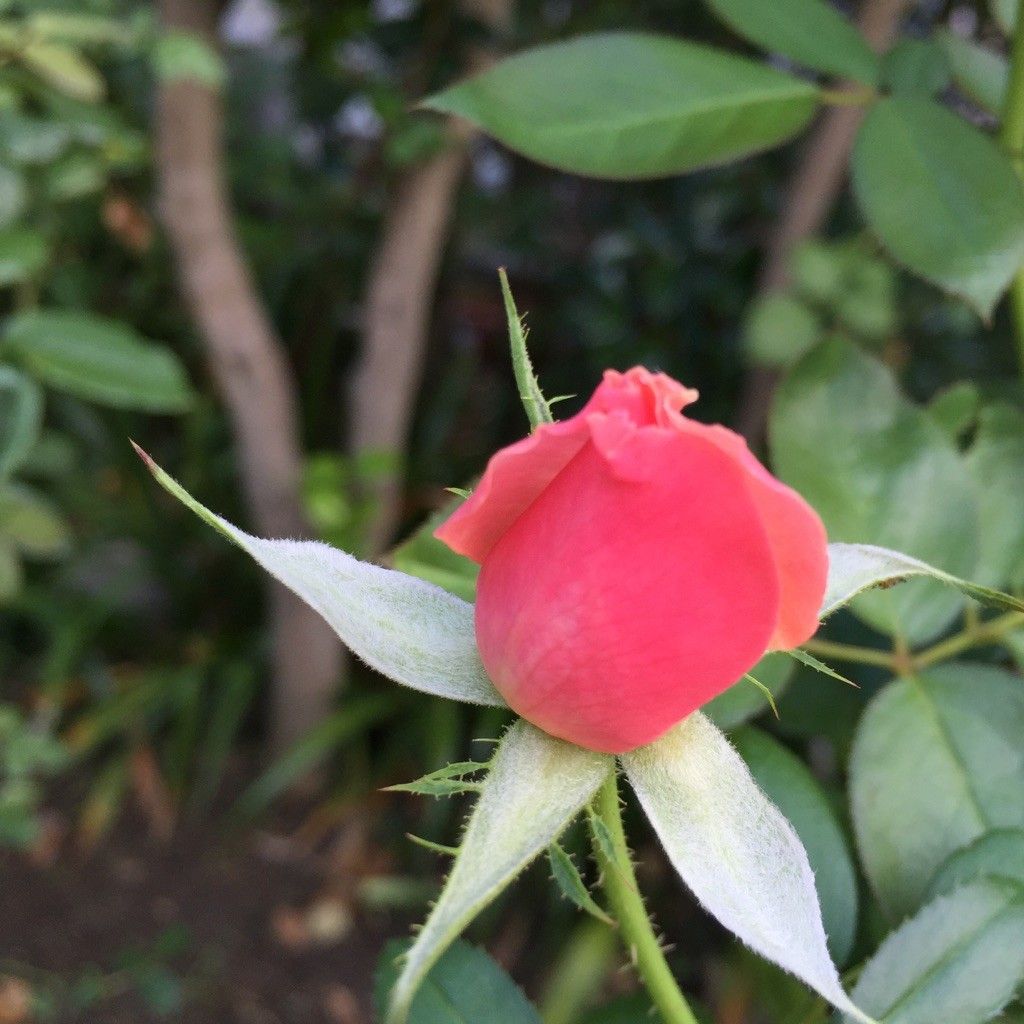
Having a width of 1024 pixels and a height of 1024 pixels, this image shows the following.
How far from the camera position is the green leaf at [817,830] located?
1.11 ft

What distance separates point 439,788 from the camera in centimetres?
25

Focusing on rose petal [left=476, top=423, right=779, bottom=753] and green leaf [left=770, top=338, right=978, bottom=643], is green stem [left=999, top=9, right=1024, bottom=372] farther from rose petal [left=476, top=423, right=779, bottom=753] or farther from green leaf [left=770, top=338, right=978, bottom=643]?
rose petal [left=476, top=423, right=779, bottom=753]

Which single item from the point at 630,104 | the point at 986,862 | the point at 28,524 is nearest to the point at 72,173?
the point at 28,524

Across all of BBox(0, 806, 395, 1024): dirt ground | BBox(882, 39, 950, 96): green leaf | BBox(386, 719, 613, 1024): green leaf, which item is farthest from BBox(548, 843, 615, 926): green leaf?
BBox(0, 806, 395, 1024): dirt ground

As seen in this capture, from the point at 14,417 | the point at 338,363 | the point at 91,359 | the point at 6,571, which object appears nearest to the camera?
the point at 14,417

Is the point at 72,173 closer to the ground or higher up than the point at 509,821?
closer to the ground

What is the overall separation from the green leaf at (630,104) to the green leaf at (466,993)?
0.29 meters

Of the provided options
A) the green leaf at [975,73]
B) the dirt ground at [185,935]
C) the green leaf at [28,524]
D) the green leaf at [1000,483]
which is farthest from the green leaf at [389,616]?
the dirt ground at [185,935]

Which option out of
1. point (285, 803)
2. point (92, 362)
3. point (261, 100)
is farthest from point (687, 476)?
point (261, 100)

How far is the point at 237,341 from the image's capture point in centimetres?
109

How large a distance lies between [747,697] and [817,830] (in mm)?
61

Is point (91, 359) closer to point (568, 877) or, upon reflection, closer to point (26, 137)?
point (26, 137)

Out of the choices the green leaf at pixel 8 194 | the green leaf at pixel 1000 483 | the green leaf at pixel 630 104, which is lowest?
the green leaf at pixel 8 194

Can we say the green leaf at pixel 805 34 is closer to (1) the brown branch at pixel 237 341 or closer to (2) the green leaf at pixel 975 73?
(2) the green leaf at pixel 975 73
